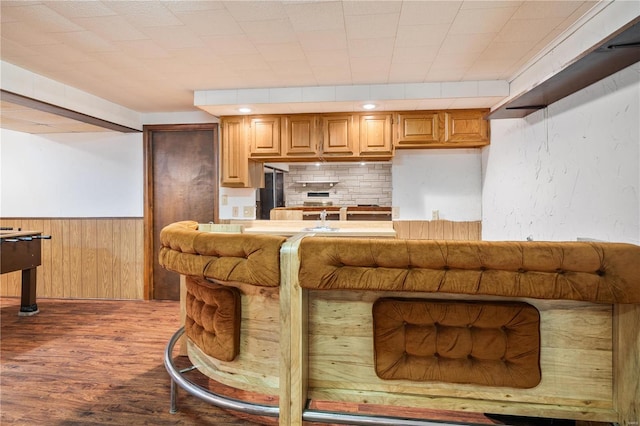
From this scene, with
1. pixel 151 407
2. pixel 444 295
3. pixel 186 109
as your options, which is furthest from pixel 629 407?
pixel 186 109

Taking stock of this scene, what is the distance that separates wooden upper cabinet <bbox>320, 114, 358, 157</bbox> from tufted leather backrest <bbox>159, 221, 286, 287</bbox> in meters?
2.33

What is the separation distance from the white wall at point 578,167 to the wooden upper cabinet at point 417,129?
2.01ft

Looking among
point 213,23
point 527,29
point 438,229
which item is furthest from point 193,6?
point 438,229

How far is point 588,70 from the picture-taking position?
66.6 inches

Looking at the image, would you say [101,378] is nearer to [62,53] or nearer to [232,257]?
[232,257]

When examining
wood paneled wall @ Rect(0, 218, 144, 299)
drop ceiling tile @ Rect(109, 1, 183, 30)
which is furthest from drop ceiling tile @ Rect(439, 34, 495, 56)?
Result: wood paneled wall @ Rect(0, 218, 144, 299)

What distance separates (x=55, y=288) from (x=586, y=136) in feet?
18.0

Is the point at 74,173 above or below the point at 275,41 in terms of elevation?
below

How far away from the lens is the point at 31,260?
3469 mm

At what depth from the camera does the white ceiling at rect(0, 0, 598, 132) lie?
1.91 m

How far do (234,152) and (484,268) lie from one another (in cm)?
305

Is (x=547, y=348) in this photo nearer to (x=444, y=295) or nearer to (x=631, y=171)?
(x=444, y=295)

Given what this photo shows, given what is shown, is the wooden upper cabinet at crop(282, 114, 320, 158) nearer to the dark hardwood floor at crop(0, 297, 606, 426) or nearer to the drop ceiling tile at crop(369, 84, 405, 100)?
the drop ceiling tile at crop(369, 84, 405, 100)

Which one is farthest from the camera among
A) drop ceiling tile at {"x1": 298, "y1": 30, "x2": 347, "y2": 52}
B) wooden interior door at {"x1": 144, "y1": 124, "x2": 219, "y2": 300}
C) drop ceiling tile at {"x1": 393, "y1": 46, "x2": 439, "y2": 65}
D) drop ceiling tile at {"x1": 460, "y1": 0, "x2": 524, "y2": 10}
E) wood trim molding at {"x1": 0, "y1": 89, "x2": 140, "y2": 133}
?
wooden interior door at {"x1": 144, "y1": 124, "x2": 219, "y2": 300}
